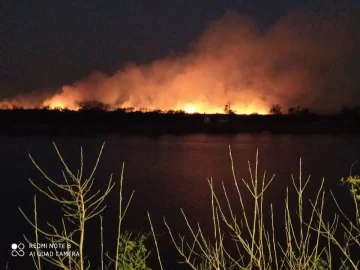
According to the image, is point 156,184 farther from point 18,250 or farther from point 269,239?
point 269,239

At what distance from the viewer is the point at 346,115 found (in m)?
117

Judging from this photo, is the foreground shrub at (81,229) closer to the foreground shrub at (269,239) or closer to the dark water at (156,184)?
the foreground shrub at (269,239)

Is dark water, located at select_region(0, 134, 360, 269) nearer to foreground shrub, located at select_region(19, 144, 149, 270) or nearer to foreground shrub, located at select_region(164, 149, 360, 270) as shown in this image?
foreground shrub, located at select_region(164, 149, 360, 270)

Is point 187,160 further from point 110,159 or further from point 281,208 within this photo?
point 281,208

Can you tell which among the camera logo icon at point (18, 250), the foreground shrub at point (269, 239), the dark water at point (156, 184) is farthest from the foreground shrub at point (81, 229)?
the camera logo icon at point (18, 250)

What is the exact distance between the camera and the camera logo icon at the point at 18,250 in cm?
1704

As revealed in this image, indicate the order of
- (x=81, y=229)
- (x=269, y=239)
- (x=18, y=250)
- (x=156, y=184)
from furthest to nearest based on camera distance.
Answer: (x=156, y=184) → (x=18, y=250) → (x=269, y=239) → (x=81, y=229)

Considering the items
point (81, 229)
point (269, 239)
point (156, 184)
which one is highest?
point (81, 229)

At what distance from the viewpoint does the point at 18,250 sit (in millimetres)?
18031

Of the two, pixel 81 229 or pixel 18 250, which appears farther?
pixel 18 250

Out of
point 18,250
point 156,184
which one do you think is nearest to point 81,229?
point 18,250

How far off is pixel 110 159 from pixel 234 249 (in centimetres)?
3105

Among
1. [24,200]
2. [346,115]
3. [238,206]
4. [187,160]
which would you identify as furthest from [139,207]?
[346,115]

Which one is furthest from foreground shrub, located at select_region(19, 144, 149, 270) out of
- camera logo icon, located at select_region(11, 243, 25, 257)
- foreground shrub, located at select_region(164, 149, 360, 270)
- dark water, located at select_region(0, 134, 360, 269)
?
camera logo icon, located at select_region(11, 243, 25, 257)
